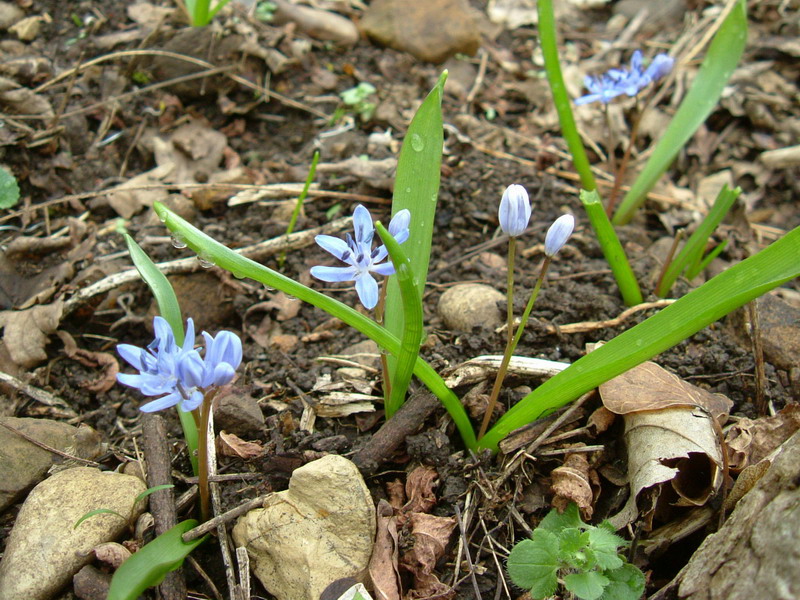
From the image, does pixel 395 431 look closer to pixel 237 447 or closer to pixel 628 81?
pixel 237 447

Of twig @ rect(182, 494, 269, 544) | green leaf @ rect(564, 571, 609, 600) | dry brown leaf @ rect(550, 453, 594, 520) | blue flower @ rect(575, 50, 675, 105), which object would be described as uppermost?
blue flower @ rect(575, 50, 675, 105)

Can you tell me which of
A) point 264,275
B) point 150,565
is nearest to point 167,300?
point 264,275

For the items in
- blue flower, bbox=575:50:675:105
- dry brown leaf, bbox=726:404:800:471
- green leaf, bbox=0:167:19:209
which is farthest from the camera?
blue flower, bbox=575:50:675:105

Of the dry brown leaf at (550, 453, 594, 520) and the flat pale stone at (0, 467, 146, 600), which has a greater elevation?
the dry brown leaf at (550, 453, 594, 520)

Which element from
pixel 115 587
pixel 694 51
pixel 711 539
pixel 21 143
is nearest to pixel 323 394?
pixel 115 587

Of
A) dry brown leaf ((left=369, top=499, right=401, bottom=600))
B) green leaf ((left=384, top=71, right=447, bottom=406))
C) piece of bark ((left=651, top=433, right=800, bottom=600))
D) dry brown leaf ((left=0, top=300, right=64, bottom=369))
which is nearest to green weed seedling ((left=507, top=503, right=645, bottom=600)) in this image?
piece of bark ((left=651, top=433, right=800, bottom=600))

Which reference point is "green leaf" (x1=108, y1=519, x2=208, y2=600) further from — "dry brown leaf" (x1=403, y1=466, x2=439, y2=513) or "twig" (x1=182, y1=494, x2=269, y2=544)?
"dry brown leaf" (x1=403, y1=466, x2=439, y2=513)

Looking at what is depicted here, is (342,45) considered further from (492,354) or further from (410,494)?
(410,494)
